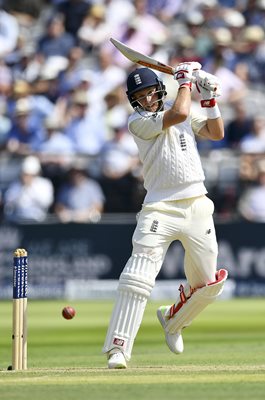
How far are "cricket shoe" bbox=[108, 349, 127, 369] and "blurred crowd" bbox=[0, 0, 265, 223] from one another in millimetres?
7745

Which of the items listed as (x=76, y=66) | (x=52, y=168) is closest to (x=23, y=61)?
(x=76, y=66)

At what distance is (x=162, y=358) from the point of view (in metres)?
8.44

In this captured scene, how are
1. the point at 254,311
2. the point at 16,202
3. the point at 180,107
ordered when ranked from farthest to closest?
1. the point at 16,202
2. the point at 254,311
3. the point at 180,107

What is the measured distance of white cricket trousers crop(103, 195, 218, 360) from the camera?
708cm

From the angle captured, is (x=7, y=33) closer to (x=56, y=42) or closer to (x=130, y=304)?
(x=56, y=42)

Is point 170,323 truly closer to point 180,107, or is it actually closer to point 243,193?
point 180,107

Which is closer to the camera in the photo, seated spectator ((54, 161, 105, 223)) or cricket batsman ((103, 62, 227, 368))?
cricket batsman ((103, 62, 227, 368))

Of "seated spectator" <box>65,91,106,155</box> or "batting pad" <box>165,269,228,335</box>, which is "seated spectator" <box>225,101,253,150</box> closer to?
"seated spectator" <box>65,91,106,155</box>

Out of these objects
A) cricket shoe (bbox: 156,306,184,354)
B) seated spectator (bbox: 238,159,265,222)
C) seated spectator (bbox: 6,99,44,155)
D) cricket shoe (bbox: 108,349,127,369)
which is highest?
seated spectator (bbox: 6,99,44,155)

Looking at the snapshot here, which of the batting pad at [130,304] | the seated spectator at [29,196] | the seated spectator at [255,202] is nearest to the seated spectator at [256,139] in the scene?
the seated spectator at [255,202]

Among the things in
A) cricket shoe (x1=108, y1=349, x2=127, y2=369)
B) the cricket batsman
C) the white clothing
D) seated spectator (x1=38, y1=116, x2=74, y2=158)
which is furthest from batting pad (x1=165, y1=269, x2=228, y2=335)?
seated spectator (x1=38, y1=116, x2=74, y2=158)

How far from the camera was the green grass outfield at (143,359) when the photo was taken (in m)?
5.89

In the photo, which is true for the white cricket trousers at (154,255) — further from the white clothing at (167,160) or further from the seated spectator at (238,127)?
the seated spectator at (238,127)

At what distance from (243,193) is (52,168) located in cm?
244
